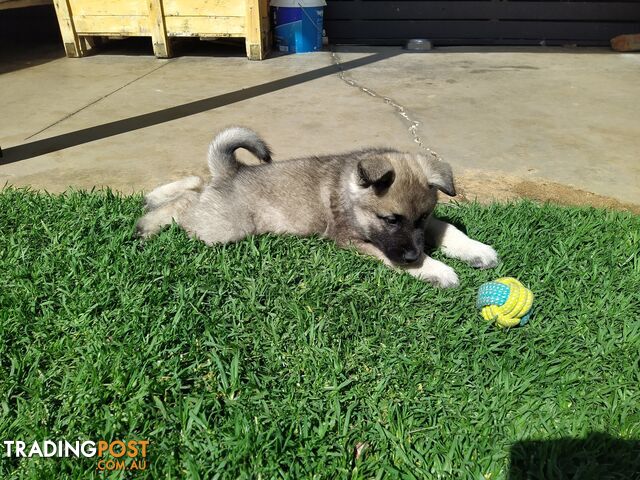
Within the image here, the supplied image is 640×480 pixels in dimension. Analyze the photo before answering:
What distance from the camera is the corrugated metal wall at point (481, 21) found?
8.74 m

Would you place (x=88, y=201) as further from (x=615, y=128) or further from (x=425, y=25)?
(x=425, y=25)

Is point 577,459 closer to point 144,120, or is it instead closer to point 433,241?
point 433,241

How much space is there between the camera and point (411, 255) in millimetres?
2471

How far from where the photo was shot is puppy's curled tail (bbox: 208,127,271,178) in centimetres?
287

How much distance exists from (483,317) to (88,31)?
24.5ft

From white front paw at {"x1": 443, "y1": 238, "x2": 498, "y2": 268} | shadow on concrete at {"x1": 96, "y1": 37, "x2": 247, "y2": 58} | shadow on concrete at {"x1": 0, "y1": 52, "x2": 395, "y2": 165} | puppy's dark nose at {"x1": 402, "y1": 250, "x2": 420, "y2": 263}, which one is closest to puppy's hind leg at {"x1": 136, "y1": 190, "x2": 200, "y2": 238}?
puppy's dark nose at {"x1": 402, "y1": 250, "x2": 420, "y2": 263}

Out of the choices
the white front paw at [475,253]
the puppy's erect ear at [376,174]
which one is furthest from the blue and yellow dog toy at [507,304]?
the puppy's erect ear at [376,174]

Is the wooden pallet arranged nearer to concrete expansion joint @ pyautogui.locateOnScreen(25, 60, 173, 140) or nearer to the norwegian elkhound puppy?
concrete expansion joint @ pyautogui.locateOnScreen(25, 60, 173, 140)

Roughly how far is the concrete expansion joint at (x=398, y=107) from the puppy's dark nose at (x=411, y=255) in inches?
49.2

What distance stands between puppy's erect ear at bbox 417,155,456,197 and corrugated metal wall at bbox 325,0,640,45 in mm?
7029

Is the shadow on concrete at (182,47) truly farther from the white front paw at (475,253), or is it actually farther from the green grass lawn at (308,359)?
the white front paw at (475,253)

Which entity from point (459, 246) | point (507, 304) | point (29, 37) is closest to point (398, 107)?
point (459, 246)

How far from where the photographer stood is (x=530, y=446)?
1.68 metres

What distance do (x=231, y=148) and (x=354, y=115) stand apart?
2412 millimetres
